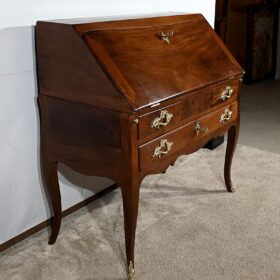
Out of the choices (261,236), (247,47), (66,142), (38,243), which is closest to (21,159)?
(66,142)

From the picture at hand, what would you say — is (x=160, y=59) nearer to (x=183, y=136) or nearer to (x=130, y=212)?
(x=183, y=136)

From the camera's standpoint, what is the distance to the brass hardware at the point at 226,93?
6.81ft

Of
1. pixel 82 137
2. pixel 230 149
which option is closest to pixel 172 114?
pixel 82 137

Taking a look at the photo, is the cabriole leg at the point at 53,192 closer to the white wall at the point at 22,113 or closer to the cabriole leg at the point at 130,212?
the white wall at the point at 22,113

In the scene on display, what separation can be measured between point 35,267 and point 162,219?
2.31ft

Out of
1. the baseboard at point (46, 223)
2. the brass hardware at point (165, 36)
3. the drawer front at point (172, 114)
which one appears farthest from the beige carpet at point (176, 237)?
the brass hardware at point (165, 36)

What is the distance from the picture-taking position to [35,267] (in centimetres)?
184

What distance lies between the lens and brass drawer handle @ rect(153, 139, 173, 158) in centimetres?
169

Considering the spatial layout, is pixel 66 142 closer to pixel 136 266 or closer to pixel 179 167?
pixel 136 266

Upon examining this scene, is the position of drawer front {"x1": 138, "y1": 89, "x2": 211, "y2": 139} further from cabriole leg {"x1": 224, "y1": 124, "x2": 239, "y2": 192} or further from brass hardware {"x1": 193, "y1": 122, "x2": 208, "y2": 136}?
cabriole leg {"x1": 224, "y1": 124, "x2": 239, "y2": 192}

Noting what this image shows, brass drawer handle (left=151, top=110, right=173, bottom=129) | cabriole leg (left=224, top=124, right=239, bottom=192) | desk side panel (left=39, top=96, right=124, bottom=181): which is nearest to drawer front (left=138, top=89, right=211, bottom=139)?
brass drawer handle (left=151, top=110, right=173, bottom=129)

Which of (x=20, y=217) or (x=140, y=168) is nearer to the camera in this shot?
(x=140, y=168)

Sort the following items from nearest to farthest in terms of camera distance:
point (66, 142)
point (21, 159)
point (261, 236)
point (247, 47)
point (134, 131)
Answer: point (134, 131) < point (66, 142) < point (21, 159) < point (261, 236) < point (247, 47)

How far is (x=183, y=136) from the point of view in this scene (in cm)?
184
